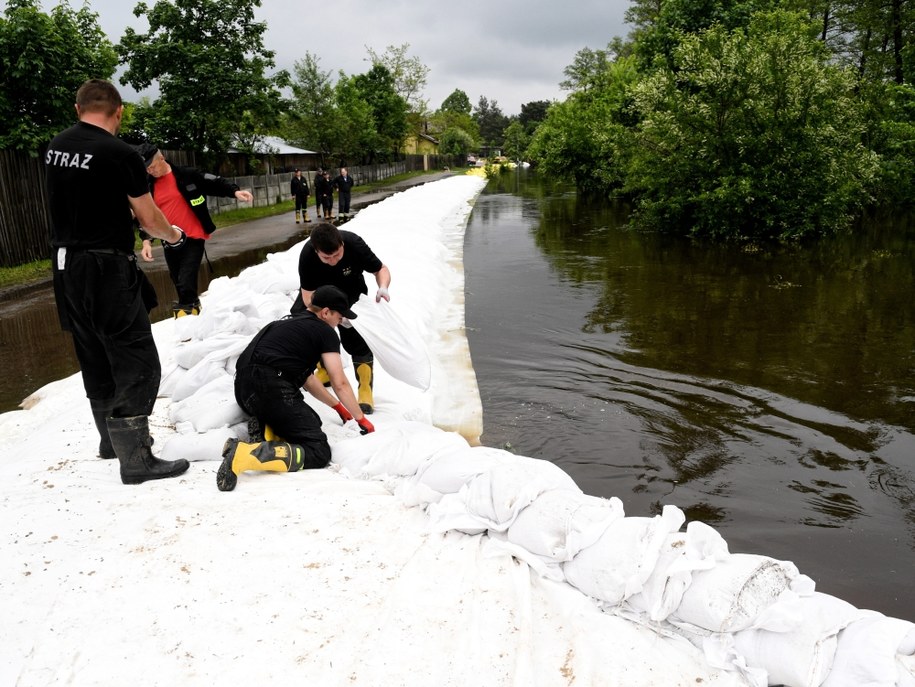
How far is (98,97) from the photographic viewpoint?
2.66 metres

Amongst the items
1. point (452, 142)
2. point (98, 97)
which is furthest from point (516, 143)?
point (98, 97)

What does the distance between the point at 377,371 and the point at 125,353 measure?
2.12 metres

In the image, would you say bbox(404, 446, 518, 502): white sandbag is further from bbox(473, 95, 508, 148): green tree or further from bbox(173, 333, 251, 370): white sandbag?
bbox(473, 95, 508, 148): green tree

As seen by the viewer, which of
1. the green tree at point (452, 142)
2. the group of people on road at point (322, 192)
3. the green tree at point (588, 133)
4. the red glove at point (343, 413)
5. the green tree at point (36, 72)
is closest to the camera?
the red glove at point (343, 413)

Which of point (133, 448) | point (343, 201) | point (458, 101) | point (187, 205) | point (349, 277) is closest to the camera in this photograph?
point (133, 448)

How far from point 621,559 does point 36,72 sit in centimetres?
1214

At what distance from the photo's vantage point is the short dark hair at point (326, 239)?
3.84 m

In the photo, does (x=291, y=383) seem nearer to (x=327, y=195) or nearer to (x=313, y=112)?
(x=327, y=195)

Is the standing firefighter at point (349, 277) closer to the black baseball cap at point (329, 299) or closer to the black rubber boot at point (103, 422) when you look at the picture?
the black baseball cap at point (329, 299)

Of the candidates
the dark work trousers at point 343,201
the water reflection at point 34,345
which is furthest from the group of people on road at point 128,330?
the dark work trousers at point 343,201

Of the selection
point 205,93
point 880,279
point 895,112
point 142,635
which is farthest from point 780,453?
point 205,93

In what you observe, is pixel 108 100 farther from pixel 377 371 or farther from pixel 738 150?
pixel 738 150

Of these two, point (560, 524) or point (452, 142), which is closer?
point (560, 524)

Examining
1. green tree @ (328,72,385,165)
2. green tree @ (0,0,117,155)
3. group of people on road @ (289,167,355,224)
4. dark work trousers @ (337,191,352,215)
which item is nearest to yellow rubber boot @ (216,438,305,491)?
green tree @ (0,0,117,155)
